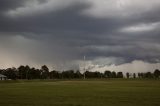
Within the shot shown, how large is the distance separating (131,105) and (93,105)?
3.19 m

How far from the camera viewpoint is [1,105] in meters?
27.8

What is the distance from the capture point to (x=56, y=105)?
28.2 m

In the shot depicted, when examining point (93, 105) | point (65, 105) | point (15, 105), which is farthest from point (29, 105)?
point (93, 105)

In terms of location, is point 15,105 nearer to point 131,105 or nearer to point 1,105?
point 1,105

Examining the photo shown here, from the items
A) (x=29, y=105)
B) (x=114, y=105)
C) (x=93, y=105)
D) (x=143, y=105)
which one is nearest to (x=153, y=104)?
(x=143, y=105)

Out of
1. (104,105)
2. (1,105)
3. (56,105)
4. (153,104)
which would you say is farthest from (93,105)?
(1,105)

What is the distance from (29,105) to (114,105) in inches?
282

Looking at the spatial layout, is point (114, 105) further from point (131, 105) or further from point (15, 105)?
point (15, 105)

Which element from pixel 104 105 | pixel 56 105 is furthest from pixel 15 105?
pixel 104 105

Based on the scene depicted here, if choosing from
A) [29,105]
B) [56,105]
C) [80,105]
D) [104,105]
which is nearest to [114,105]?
[104,105]

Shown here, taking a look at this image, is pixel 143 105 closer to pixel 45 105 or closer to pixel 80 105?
pixel 80 105

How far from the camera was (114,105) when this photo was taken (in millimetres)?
28344

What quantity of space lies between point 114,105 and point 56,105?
4.92m

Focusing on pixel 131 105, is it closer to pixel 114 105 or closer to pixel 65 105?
pixel 114 105
